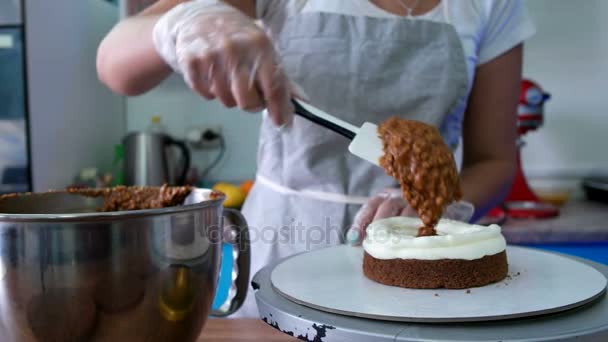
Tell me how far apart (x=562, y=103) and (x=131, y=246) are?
6.68 ft

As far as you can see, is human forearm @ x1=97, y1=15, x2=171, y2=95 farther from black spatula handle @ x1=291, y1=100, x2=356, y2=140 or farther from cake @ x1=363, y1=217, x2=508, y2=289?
cake @ x1=363, y1=217, x2=508, y2=289

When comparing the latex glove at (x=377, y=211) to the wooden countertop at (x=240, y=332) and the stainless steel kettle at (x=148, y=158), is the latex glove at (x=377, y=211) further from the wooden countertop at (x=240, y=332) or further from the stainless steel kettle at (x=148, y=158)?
the stainless steel kettle at (x=148, y=158)

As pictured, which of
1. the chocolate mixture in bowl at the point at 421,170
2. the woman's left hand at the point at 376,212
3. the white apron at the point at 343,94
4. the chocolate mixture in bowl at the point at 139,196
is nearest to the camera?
the chocolate mixture in bowl at the point at 139,196

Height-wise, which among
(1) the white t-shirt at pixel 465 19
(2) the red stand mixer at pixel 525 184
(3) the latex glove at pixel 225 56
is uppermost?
(1) the white t-shirt at pixel 465 19

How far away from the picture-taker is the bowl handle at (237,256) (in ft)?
1.85

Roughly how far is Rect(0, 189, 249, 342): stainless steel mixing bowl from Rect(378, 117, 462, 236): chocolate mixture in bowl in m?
0.32

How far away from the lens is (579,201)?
78.5 inches

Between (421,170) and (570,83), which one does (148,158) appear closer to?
(421,170)

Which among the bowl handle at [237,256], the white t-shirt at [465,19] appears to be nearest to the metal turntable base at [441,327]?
the bowl handle at [237,256]

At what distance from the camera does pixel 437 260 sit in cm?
64

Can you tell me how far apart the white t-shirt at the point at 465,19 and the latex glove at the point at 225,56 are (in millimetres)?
344

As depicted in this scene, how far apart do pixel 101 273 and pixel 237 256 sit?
196 mm

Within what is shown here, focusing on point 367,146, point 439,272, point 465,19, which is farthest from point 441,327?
point 465,19

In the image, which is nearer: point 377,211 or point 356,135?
point 356,135
